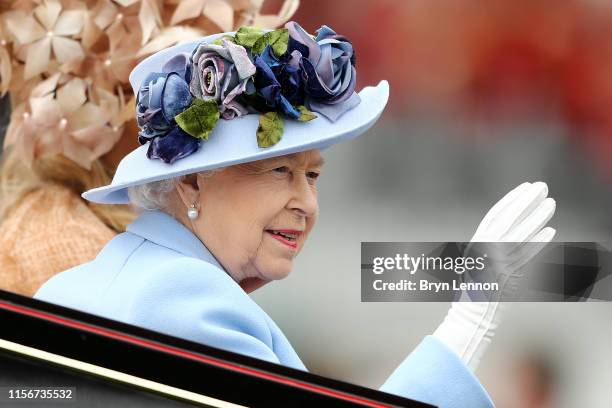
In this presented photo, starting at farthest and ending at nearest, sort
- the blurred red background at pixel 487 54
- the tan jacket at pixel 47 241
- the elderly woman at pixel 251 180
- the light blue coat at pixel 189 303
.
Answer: the blurred red background at pixel 487 54
the tan jacket at pixel 47 241
the elderly woman at pixel 251 180
the light blue coat at pixel 189 303

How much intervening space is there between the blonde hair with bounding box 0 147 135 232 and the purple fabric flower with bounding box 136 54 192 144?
1199 mm

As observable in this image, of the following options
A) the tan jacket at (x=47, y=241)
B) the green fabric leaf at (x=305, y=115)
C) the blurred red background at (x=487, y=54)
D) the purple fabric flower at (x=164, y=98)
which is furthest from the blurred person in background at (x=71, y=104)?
the green fabric leaf at (x=305, y=115)

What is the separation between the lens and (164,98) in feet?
5.14

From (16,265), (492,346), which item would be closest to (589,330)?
(492,346)

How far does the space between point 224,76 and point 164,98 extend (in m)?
0.09

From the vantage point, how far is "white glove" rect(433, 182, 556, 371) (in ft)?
5.21

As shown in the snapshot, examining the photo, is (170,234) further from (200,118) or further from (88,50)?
(88,50)

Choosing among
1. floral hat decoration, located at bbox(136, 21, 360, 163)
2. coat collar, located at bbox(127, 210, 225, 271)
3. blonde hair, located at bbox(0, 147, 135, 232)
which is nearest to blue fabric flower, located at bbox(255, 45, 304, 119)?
floral hat decoration, located at bbox(136, 21, 360, 163)

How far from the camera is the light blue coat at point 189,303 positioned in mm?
1360

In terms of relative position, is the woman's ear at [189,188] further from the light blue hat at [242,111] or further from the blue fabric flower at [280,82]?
the blue fabric flower at [280,82]

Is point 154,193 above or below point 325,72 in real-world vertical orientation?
below

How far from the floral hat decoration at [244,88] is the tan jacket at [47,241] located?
1.16m

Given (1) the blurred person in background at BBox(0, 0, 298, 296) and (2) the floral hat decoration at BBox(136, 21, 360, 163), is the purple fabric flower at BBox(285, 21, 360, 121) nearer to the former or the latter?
(2) the floral hat decoration at BBox(136, 21, 360, 163)

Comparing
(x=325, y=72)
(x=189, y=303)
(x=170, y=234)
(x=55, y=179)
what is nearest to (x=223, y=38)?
(x=325, y=72)
